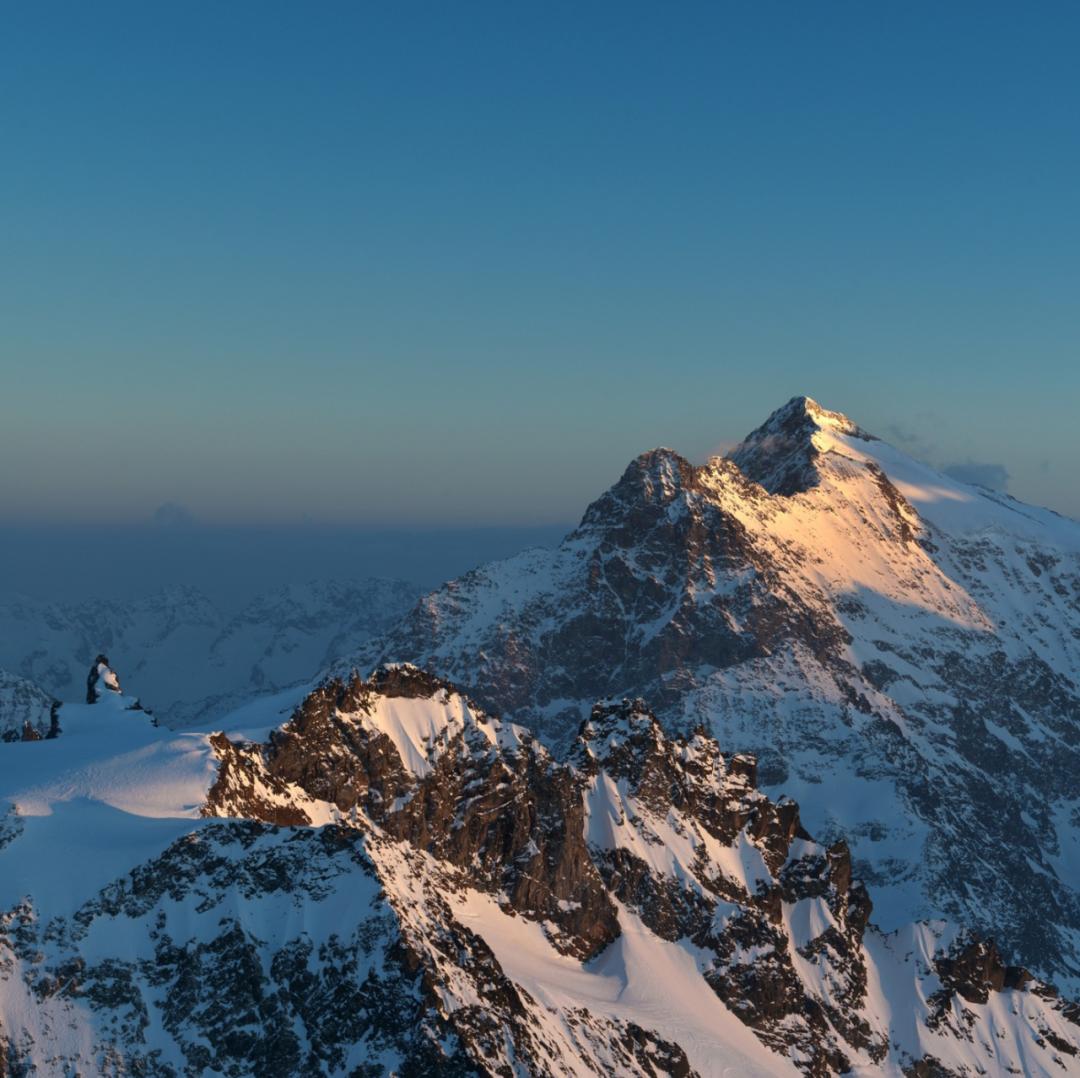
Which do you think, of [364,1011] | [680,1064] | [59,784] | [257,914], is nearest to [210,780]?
[59,784]

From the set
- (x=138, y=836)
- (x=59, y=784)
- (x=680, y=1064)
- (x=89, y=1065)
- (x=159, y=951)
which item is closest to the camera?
(x=89, y=1065)

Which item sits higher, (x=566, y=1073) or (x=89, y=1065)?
(x=89, y=1065)

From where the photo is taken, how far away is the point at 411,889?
16512cm

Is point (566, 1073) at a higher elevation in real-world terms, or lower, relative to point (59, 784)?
lower

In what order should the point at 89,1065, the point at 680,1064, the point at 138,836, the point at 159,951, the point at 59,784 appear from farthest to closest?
the point at 680,1064
the point at 59,784
the point at 138,836
the point at 159,951
the point at 89,1065

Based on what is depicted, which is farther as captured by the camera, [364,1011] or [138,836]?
[138,836]

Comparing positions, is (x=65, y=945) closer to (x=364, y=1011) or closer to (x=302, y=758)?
(x=364, y=1011)

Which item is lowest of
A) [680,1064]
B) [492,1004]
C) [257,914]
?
[680,1064]

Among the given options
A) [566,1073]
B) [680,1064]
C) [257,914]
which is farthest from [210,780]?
[680,1064]

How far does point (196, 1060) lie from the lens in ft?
441

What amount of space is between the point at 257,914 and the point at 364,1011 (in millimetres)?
14120

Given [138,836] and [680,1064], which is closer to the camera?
[138,836]

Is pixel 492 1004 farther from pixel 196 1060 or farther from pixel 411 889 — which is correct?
pixel 196 1060

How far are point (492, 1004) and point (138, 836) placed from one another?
38.8 m
